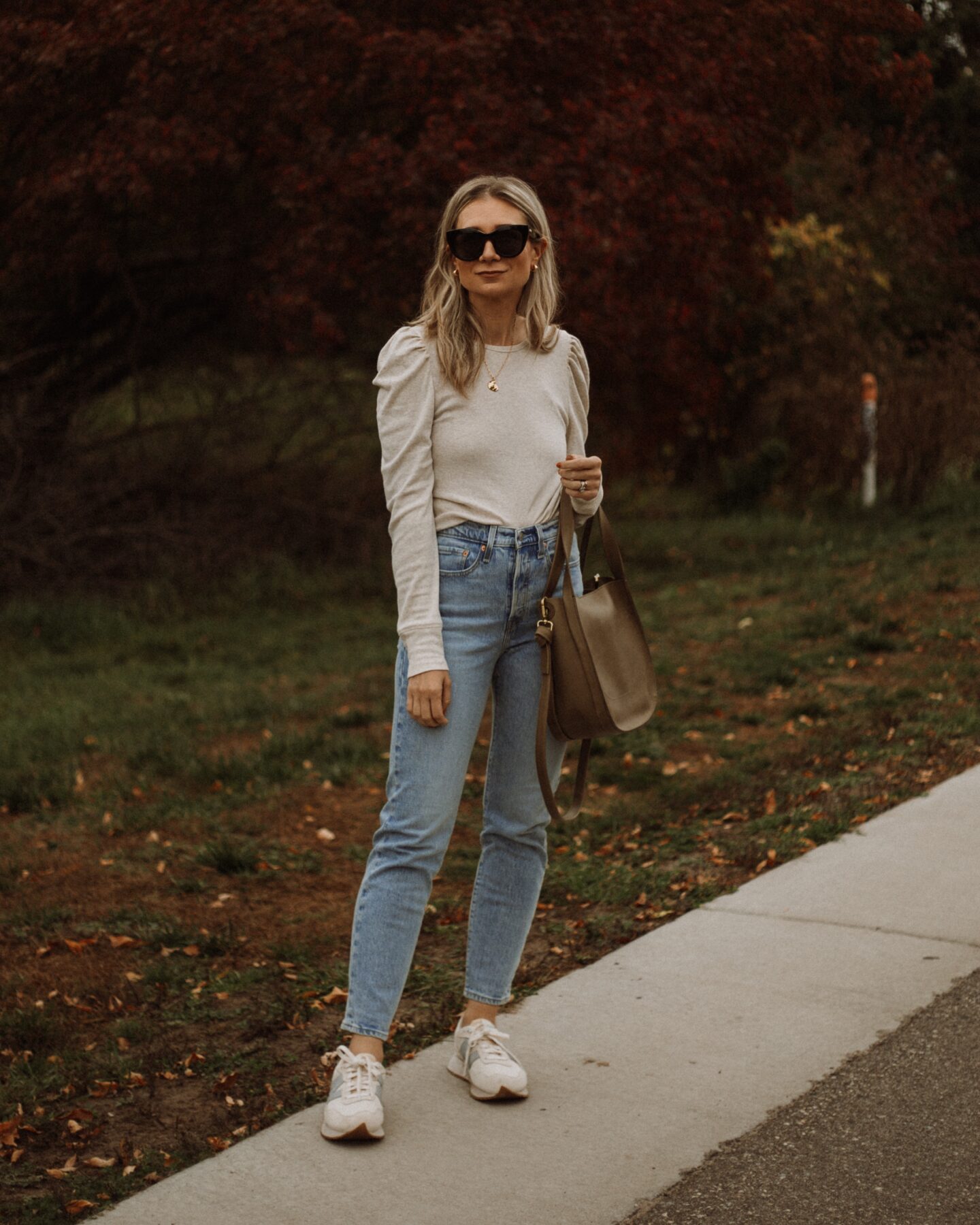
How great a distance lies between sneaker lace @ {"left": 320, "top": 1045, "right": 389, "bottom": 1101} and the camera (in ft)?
10.1

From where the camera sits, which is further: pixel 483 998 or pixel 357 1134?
pixel 483 998

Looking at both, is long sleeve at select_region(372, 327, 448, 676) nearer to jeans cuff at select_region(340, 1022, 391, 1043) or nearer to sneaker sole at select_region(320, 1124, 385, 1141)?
jeans cuff at select_region(340, 1022, 391, 1043)

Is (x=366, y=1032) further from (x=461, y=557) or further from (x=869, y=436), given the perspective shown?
(x=869, y=436)

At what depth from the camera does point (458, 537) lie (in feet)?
10.3

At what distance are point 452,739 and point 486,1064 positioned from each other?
0.72 metres

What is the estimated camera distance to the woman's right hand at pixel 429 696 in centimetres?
307

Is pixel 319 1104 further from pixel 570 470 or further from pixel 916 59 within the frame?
pixel 916 59

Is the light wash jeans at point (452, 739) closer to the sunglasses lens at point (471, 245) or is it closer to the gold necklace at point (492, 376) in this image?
the gold necklace at point (492, 376)

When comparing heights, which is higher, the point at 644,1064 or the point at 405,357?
the point at 405,357

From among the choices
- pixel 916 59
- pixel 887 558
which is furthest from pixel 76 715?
pixel 916 59

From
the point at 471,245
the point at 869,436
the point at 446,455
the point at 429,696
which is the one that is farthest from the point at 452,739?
the point at 869,436

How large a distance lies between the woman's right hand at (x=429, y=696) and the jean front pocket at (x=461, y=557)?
211mm

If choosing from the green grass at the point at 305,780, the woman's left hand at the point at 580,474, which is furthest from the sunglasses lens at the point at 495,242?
the green grass at the point at 305,780

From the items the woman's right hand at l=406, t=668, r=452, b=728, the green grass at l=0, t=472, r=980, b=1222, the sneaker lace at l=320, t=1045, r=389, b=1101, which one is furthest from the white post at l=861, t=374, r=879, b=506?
the sneaker lace at l=320, t=1045, r=389, b=1101
